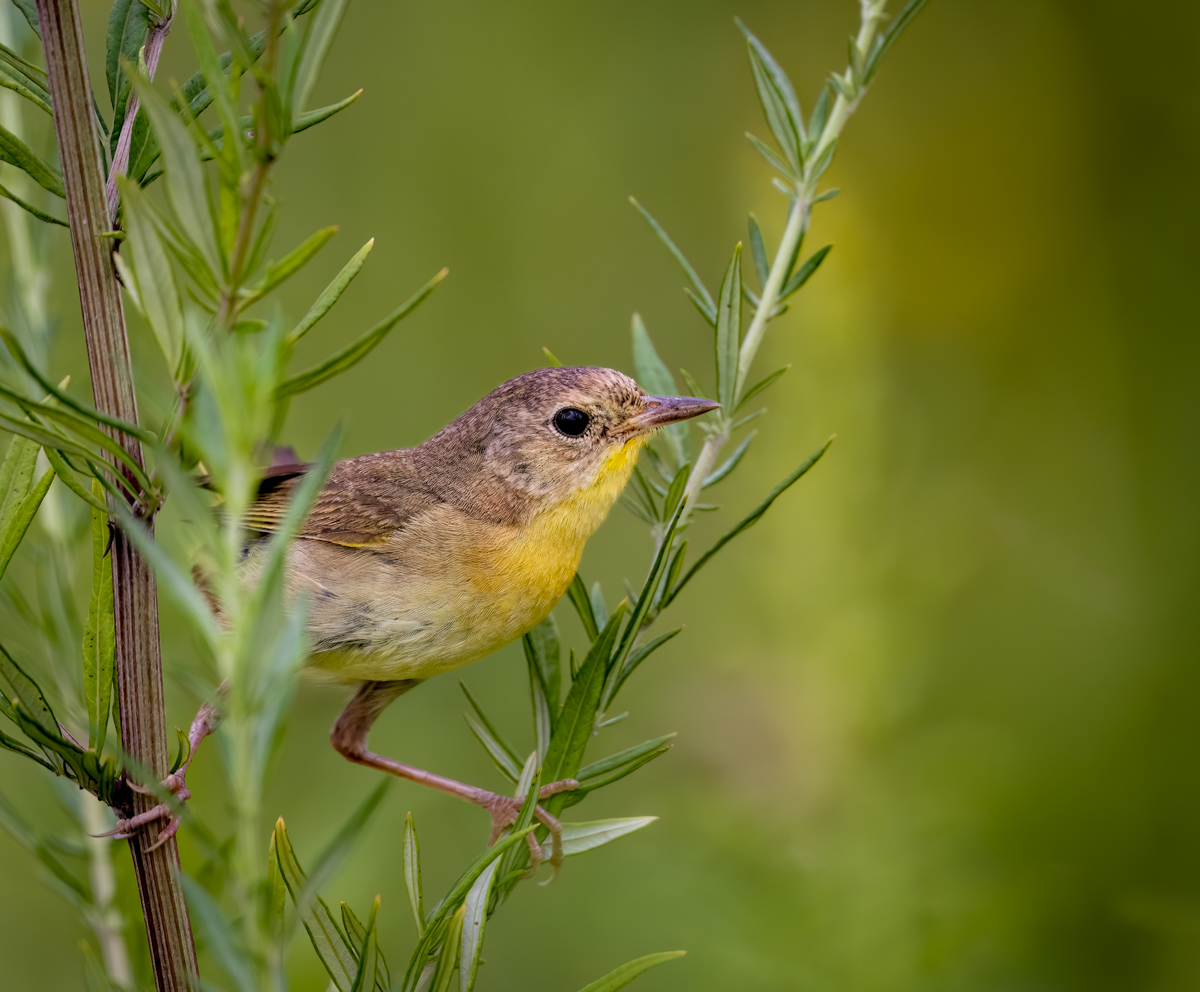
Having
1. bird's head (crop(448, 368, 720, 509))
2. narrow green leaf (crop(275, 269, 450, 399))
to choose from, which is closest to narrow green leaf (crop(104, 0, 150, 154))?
narrow green leaf (crop(275, 269, 450, 399))

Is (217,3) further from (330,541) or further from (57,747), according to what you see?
(330,541)

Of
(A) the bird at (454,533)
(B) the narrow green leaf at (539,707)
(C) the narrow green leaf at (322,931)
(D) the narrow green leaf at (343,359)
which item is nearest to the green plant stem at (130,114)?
(D) the narrow green leaf at (343,359)

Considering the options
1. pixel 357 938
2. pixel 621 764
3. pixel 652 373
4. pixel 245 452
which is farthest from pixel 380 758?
pixel 245 452

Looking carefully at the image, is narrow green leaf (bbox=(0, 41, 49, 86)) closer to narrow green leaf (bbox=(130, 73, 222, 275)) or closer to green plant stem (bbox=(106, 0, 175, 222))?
green plant stem (bbox=(106, 0, 175, 222))

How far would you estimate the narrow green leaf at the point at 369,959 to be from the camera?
118 cm

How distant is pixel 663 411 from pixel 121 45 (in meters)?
1.94

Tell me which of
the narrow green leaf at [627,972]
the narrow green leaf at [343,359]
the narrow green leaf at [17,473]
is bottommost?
the narrow green leaf at [627,972]

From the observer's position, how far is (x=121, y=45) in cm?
141

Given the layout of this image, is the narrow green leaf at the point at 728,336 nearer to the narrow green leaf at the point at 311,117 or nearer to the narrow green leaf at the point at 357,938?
the narrow green leaf at the point at 311,117

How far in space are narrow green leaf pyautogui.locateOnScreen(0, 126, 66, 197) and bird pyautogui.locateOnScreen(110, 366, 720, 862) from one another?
1.17 m

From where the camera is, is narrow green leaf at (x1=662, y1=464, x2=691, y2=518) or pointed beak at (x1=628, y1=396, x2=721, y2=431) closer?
narrow green leaf at (x1=662, y1=464, x2=691, y2=518)

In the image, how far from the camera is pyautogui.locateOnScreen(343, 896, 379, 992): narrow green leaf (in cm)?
118

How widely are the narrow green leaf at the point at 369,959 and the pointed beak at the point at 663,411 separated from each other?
72.6 inches

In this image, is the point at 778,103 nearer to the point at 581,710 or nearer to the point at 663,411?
the point at 581,710
